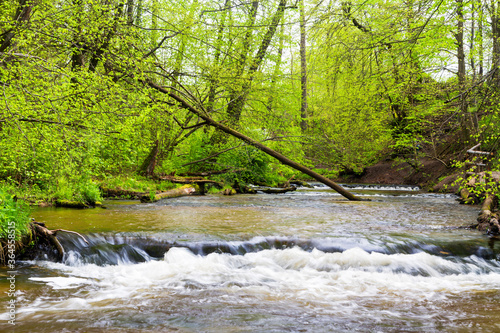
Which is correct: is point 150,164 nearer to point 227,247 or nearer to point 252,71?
point 252,71

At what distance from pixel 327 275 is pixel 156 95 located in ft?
22.9

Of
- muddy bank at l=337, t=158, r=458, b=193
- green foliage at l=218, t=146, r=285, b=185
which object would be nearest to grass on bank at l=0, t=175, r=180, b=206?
green foliage at l=218, t=146, r=285, b=185

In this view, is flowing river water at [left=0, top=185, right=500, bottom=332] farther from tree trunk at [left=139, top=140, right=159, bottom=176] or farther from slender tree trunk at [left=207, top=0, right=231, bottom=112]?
slender tree trunk at [left=207, top=0, right=231, bottom=112]

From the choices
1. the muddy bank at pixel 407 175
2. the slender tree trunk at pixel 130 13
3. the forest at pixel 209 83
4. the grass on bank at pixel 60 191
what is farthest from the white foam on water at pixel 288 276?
the muddy bank at pixel 407 175

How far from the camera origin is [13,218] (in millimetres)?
4594

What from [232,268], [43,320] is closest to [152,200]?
[232,268]

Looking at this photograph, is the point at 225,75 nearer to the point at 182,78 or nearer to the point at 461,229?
the point at 182,78

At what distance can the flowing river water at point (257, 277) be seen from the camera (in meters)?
3.36

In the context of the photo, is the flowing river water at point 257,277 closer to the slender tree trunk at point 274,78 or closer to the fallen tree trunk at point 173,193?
the fallen tree trunk at point 173,193

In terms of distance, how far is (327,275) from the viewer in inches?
A: 196

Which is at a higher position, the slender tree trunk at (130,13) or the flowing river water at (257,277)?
the slender tree trunk at (130,13)

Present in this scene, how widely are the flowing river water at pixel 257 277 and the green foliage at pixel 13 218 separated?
0.46 metres

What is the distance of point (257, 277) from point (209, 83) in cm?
874

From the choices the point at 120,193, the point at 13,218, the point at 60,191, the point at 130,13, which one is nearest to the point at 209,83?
the point at 130,13
